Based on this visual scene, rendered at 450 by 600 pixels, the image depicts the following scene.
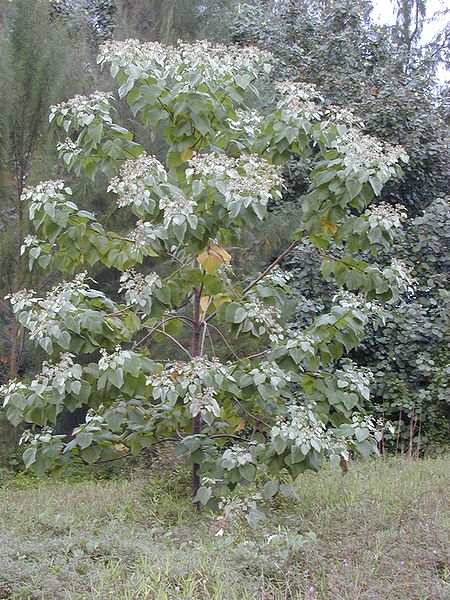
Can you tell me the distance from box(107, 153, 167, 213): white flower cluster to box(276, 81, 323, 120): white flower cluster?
0.94 m

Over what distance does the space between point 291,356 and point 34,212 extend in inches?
72.3

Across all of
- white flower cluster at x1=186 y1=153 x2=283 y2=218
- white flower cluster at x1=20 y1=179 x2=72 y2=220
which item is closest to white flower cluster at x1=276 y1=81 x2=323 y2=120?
white flower cluster at x1=186 y1=153 x2=283 y2=218

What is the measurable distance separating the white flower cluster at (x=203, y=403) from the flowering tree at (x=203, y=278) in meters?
0.01

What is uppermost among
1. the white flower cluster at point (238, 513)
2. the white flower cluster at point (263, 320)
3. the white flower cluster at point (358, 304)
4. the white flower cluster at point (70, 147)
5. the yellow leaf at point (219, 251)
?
the white flower cluster at point (70, 147)

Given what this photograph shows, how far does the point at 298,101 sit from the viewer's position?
4.85 m

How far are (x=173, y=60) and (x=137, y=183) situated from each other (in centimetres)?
91

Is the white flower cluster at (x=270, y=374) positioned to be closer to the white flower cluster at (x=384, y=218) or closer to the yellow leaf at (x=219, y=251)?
the yellow leaf at (x=219, y=251)

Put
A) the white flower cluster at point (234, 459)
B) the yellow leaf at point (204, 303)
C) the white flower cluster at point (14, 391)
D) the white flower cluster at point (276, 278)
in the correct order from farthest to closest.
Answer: the white flower cluster at point (276, 278) < the yellow leaf at point (204, 303) < the white flower cluster at point (14, 391) < the white flower cluster at point (234, 459)

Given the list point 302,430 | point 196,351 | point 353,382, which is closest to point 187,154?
point 196,351

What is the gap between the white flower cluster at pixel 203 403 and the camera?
4.38 meters

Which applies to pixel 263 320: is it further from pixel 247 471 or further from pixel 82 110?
pixel 82 110

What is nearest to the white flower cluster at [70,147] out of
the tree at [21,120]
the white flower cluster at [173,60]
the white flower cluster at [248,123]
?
the white flower cluster at [173,60]

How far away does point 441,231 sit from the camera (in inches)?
419

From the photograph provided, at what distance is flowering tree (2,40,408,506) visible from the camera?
14.9 feet
